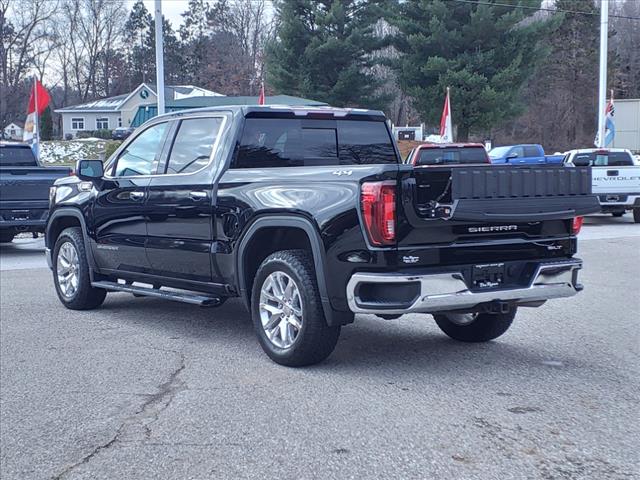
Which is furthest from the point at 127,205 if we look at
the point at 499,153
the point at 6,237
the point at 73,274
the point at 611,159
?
the point at 499,153

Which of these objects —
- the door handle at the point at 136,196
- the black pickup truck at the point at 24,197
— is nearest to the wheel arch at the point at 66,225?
the door handle at the point at 136,196

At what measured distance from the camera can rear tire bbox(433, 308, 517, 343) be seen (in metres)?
7.36

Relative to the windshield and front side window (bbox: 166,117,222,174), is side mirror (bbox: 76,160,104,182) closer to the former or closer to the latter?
front side window (bbox: 166,117,222,174)

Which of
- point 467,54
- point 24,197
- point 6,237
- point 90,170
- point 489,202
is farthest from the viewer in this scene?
point 467,54

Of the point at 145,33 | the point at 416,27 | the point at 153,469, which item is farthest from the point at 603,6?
the point at 145,33

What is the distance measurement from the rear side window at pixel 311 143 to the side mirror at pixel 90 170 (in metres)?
2.17

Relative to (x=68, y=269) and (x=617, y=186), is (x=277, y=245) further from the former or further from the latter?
(x=617, y=186)

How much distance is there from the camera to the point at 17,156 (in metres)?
18.7

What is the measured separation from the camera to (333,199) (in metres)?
6.15

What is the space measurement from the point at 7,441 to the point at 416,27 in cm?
4135

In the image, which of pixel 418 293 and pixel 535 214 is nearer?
pixel 418 293

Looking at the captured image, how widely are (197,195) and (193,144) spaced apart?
62 centimetres

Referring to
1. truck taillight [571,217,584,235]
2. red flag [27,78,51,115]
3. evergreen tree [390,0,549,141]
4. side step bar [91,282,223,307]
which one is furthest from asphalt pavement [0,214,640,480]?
evergreen tree [390,0,549,141]

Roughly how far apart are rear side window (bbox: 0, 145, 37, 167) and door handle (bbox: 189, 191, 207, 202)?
12142 mm
